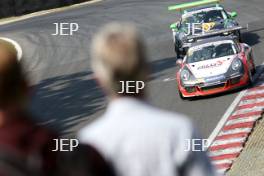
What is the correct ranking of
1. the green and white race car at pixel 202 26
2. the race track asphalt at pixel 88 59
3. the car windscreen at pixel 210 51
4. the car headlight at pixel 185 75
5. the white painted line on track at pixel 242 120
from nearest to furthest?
the white painted line on track at pixel 242 120
the race track asphalt at pixel 88 59
the car headlight at pixel 185 75
the car windscreen at pixel 210 51
the green and white race car at pixel 202 26

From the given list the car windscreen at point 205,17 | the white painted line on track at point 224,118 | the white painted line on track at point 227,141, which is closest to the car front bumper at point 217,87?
the white painted line on track at point 224,118

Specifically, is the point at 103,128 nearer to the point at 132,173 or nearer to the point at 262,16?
the point at 132,173

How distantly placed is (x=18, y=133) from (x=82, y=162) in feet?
0.88

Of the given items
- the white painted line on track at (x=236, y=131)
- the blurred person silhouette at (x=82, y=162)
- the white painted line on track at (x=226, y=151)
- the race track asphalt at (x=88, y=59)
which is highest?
the blurred person silhouette at (x=82, y=162)

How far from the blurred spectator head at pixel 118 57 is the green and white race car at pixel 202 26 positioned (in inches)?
710

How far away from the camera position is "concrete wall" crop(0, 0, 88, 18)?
43.8 metres

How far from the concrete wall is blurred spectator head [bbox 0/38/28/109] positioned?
41628 mm

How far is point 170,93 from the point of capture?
1744cm

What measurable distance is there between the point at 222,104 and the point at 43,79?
30.7ft

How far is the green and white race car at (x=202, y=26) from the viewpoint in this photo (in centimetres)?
2120

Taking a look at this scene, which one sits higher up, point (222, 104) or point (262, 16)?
point (222, 104)

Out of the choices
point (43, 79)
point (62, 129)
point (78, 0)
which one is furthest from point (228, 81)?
point (78, 0)

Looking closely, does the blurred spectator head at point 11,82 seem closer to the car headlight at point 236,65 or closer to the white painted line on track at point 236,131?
the white painted line on track at point 236,131

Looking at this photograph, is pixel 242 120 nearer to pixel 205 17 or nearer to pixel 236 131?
pixel 236 131
